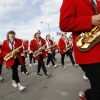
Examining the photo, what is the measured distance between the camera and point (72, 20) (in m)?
2.14

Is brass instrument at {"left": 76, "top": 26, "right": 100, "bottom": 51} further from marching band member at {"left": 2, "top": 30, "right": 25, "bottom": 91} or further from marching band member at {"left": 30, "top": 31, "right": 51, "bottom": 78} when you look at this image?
marching band member at {"left": 30, "top": 31, "right": 51, "bottom": 78}

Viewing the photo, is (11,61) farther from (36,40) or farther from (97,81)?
(97,81)

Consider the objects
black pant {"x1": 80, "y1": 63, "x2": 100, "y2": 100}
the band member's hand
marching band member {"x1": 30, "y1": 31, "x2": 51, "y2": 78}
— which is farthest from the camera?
marching band member {"x1": 30, "y1": 31, "x2": 51, "y2": 78}

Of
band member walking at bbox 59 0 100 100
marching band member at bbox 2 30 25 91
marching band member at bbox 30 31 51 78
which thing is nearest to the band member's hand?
band member walking at bbox 59 0 100 100

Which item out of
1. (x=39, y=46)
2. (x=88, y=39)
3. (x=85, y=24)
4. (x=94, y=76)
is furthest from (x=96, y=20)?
(x=39, y=46)

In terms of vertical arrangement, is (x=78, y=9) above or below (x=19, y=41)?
above

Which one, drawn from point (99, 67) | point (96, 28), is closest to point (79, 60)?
point (99, 67)

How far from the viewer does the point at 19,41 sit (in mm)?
6039

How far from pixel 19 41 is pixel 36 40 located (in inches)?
82.7

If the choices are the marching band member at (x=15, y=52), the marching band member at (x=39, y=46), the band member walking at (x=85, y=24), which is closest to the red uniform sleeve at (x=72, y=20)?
the band member walking at (x=85, y=24)

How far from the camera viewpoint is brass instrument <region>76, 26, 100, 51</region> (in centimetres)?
214

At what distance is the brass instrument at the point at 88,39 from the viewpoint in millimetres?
2139

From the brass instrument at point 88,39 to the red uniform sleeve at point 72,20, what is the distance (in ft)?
0.28

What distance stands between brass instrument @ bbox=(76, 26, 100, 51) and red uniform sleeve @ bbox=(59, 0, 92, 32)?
85 mm
